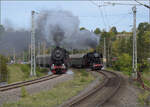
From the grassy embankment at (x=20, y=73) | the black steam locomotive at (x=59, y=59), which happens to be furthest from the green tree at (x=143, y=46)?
the black steam locomotive at (x=59, y=59)

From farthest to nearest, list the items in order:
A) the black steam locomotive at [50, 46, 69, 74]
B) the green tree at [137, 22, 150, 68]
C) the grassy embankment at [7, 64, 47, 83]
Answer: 1. the green tree at [137, 22, 150, 68]
2. the grassy embankment at [7, 64, 47, 83]
3. the black steam locomotive at [50, 46, 69, 74]

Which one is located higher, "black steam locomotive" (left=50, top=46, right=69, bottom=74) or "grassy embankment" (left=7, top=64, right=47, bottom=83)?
"black steam locomotive" (left=50, top=46, right=69, bottom=74)

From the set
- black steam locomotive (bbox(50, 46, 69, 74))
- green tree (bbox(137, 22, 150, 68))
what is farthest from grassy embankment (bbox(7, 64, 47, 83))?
green tree (bbox(137, 22, 150, 68))

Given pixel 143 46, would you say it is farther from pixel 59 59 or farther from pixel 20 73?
pixel 59 59

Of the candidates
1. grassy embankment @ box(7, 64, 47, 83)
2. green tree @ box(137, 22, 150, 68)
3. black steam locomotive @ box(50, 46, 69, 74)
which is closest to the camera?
black steam locomotive @ box(50, 46, 69, 74)

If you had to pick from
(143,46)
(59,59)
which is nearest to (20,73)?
(59,59)

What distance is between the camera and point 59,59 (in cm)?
2405

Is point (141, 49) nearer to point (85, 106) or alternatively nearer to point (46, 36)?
point (46, 36)

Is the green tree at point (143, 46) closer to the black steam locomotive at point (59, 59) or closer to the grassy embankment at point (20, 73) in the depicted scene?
the grassy embankment at point (20, 73)

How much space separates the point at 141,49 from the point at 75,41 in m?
28.9

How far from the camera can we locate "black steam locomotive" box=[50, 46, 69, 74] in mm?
24078

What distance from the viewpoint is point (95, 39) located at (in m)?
30.5

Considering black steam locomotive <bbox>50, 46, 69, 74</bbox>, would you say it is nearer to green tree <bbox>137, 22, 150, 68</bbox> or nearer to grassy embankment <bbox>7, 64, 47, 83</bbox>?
grassy embankment <bbox>7, 64, 47, 83</bbox>

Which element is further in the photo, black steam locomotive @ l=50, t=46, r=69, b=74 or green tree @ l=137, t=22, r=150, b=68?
green tree @ l=137, t=22, r=150, b=68
